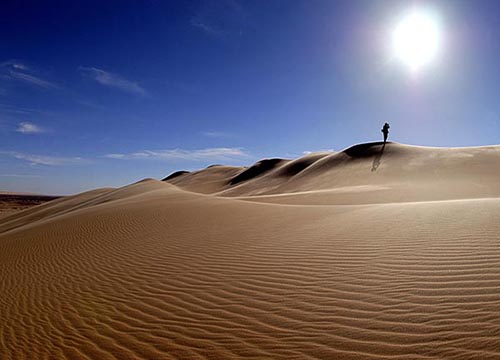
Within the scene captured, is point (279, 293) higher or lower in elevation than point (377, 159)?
lower

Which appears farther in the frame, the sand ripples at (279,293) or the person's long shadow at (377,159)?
the person's long shadow at (377,159)

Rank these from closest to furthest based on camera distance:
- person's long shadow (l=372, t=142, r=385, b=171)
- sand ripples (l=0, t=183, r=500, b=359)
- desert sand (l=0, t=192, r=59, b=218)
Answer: sand ripples (l=0, t=183, r=500, b=359)
person's long shadow (l=372, t=142, r=385, b=171)
desert sand (l=0, t=192, r=59, b=218)

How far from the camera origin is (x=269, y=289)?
4.68 meters

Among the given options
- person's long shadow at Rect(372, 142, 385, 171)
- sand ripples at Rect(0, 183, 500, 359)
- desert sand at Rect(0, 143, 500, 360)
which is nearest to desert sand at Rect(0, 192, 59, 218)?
desert sand at Rect(0, 143, 500, 360)

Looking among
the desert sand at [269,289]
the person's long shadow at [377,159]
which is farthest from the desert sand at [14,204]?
the person's long shadow at [377,159]

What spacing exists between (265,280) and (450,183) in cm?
2190

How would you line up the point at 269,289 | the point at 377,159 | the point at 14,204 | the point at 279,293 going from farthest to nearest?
the point at 14,204, the point at 377,159, the point at 269,289, the point at 279,293

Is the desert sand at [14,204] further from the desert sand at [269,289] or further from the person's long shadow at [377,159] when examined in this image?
the person's long shadow at [377,159]

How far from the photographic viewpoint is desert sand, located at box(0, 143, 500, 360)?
321 centimetres

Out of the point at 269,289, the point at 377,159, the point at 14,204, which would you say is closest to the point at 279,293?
the point at 269,289

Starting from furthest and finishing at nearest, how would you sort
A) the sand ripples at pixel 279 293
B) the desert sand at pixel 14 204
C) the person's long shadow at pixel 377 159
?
the desert sand at pixel 14 204 < the person's long shadow at pixel 377 159 < the sand ripples at pixel 279 293

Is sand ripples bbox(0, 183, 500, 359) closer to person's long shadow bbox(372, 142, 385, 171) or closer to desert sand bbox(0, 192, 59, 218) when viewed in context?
person's long shadow bbox(372, 142, 385, 171)

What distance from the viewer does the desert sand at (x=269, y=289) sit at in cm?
321

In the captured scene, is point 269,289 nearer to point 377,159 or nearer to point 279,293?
point 279,293
